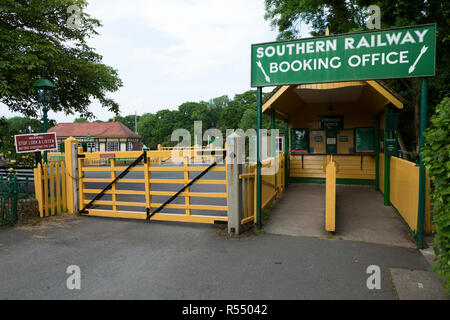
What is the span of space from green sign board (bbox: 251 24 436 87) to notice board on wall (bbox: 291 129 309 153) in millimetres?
5908

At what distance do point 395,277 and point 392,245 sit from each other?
1.44m

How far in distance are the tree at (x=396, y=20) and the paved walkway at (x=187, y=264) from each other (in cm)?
647

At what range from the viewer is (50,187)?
7.43m

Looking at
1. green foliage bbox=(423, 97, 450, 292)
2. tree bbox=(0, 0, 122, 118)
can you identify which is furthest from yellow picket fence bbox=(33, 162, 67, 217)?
green foliage bbox=(423, 97, 450, 292)

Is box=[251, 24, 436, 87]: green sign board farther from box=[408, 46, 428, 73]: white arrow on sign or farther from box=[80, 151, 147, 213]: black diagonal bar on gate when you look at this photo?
box=[80, 151, 147, 213]: black diagonal bar on gate

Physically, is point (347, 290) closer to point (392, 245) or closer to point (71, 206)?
point (392, 245)

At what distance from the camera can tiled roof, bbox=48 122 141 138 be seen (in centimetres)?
4738

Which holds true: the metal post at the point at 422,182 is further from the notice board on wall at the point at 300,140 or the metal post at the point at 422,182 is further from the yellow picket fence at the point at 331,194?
the notice board on wall at the point at 300,140

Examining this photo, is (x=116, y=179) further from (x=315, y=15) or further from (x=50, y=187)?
(x=315, y=15)

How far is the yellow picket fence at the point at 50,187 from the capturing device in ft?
23.6

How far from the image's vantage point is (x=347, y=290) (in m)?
3.64

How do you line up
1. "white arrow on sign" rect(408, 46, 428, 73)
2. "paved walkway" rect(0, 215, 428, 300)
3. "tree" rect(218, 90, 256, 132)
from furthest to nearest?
1. "tree" rect(218, 90, 256, 132)
2. "white arrow on sign" rect(408, 46, 428, 73)
3. "paved walkway" rect(0, 215, 428, 300)
